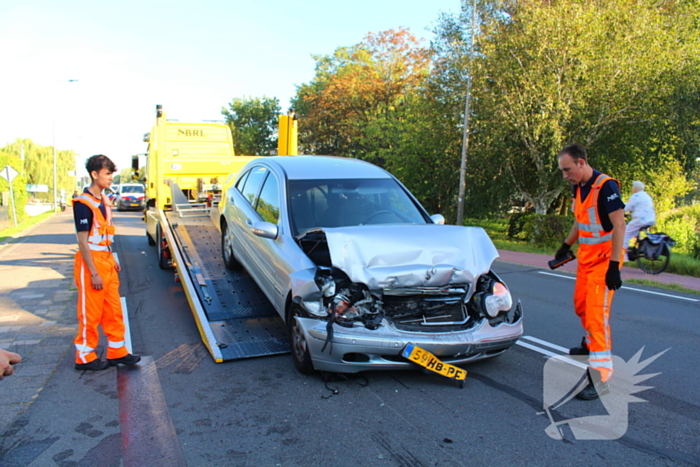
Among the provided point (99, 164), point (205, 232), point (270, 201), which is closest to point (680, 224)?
point (205, 232)

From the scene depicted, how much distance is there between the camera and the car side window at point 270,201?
5.66 m

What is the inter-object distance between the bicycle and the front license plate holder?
8.86 m

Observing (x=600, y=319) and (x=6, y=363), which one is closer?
(x=6, y=363)

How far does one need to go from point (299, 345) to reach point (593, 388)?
2.40 m

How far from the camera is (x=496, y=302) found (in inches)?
180

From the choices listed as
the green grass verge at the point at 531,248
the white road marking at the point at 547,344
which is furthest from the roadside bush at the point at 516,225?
the white road marking at the point at 547,344

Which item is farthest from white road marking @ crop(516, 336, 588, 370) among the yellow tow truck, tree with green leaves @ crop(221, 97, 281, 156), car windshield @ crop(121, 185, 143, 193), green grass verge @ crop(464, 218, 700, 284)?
tree with green leaves @ crop(221, 97, 281, 156)

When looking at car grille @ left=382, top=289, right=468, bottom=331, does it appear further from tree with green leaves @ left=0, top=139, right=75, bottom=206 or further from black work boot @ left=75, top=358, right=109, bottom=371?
tree with green leaves @ left=0, top=139, right=75, bottom=206

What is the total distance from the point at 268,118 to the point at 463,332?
51.3 m

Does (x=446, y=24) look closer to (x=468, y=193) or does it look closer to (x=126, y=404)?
(x=468, y=193)

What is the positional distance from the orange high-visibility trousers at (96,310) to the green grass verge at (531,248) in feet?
38.9

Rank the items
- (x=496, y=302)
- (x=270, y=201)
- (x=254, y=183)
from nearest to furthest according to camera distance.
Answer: (x=496, y=302), (x=270, y=201), (x=254, y=183)

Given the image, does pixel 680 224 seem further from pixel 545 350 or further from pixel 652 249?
pixel 545 350

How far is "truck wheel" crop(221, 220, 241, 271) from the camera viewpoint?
6.98m
